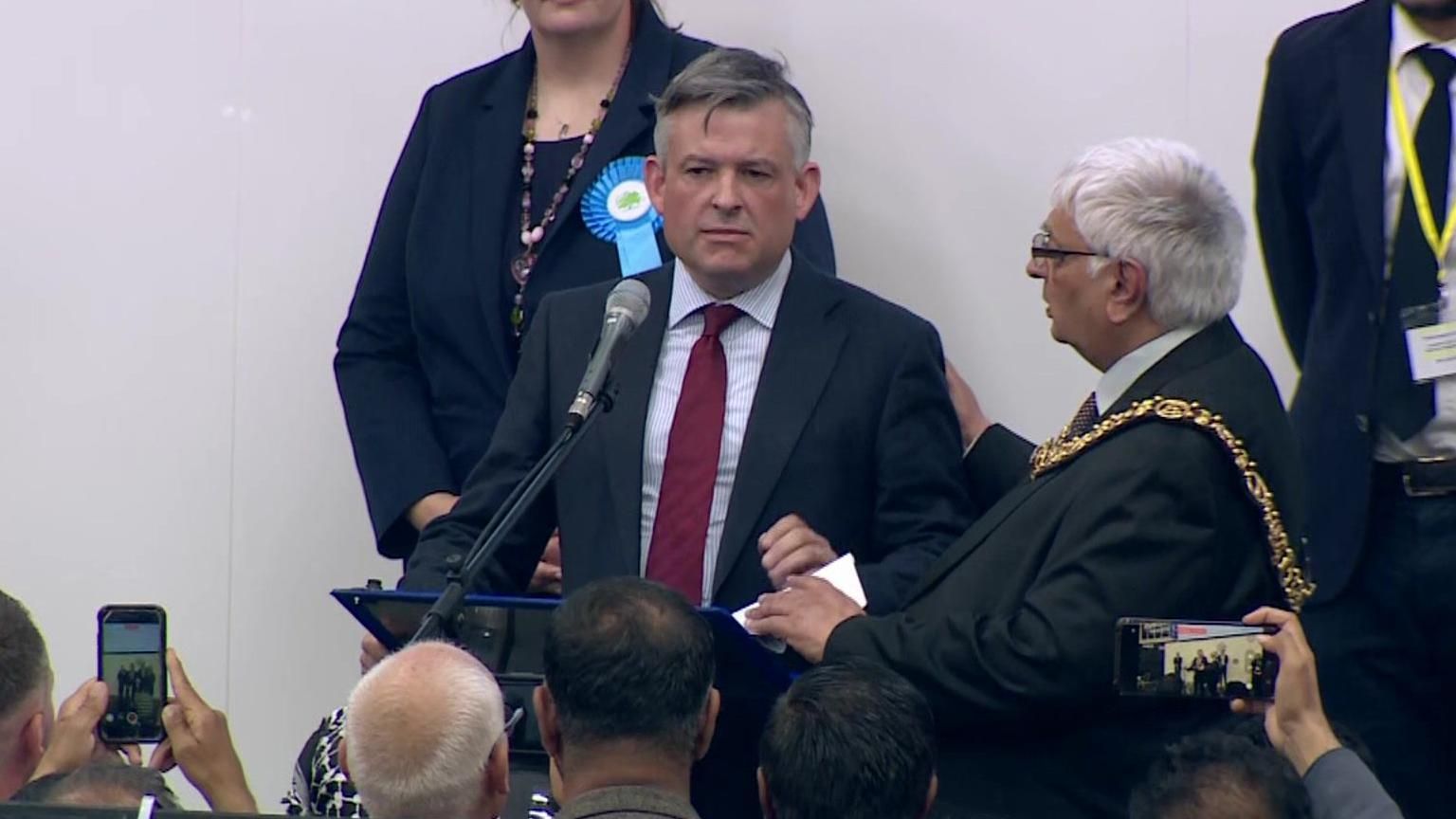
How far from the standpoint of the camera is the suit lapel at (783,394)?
157 inches

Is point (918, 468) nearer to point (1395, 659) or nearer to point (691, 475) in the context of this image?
point (691, 475)

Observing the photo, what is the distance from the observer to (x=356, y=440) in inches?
195

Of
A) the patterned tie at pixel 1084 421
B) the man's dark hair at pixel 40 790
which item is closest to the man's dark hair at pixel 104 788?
the man's dark hair at pixel 40 790

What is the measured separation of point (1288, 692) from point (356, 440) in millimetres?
2223

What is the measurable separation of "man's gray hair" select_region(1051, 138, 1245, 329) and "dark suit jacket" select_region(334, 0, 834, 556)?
102cm

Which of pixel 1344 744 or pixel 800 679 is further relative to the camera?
pixel 1344 744

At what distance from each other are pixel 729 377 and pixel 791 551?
1.41 feet

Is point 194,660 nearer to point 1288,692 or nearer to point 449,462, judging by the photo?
point 449,462

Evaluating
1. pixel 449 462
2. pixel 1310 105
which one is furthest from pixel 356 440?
pixel 1310 105

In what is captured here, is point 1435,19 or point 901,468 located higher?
point 1435,19

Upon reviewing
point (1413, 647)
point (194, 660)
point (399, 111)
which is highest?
point (399, 111)

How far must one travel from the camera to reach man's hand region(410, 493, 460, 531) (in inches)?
189

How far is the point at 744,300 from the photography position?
416cm

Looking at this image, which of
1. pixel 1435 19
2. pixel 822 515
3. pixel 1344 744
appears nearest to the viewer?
pixel 1344 744
